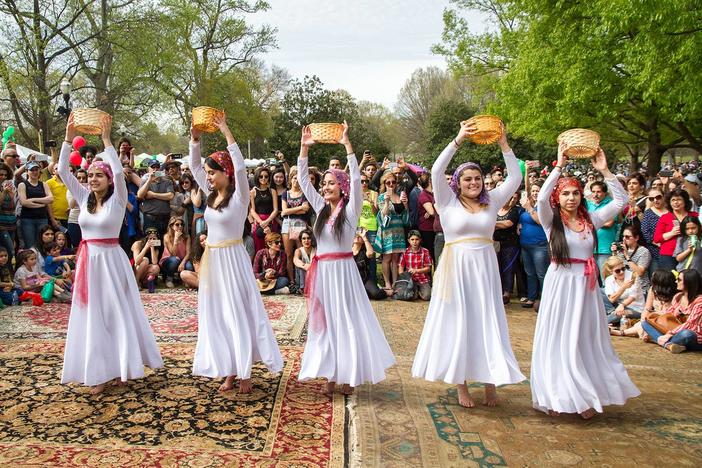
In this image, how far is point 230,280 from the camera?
17.0ft

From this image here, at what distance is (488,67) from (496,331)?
24.8 m

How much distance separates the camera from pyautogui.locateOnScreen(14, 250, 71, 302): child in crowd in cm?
908

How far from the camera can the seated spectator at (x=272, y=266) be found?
394 inches

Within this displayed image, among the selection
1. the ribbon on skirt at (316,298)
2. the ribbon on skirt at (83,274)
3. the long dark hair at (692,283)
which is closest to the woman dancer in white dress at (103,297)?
the ribbon on skirt at (83,274)

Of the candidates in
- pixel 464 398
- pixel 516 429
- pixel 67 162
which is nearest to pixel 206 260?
pixel 67 162

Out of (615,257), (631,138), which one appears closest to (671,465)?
(615,257)

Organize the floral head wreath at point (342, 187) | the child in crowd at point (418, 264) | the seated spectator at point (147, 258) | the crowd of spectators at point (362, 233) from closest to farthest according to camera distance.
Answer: the floral head wreath at point (342, 187) → the crowd of spectators at point (362, 233) → the child in crowd at point (418, 264) → the seated spectator at point (147, 258)

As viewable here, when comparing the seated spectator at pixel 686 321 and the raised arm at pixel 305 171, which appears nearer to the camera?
the raised arm at pixel 305 171

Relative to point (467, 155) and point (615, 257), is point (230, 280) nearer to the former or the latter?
point (615, 257)

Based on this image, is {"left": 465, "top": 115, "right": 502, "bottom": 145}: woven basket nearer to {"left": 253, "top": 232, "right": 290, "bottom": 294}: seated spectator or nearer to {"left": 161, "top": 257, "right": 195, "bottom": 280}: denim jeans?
{"left": 253, "top": 232, "right": 290, "bottom": 294}: seated spectator

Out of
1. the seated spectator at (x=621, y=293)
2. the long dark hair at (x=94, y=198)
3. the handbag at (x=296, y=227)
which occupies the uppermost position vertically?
the long dark hair at (x=94, y=198)

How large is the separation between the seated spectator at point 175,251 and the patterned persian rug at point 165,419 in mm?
3912

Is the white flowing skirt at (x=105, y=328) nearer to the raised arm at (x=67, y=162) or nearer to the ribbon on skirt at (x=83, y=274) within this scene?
the ribbon on skirt at (x=83, y=274)

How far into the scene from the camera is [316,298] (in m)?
5.23
